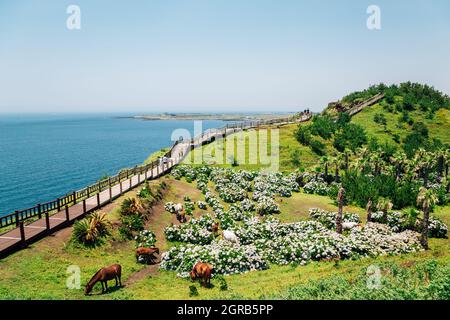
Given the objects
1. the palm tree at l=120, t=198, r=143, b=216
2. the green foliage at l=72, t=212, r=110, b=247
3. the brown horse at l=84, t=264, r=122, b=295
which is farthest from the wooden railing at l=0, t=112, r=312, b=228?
Answer: the brown horse at l=84, t=264, r=122, b=295

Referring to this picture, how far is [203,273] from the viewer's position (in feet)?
78.0

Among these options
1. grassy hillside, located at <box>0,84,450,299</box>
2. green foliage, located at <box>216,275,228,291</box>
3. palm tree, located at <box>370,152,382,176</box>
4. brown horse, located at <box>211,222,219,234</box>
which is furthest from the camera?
palm tree, located at <box>370,152,382,176</box>

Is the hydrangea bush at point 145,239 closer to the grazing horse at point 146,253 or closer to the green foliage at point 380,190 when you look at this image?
the grazing horse at point 146,253

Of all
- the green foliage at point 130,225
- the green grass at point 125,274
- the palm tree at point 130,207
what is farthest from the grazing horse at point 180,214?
the green foliage at point 130,225

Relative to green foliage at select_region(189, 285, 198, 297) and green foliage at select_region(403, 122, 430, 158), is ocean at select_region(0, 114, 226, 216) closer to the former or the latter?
green foliage at select_region(189, 285, 198, 297)

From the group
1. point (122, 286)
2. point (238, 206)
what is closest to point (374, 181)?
point (238, 206)

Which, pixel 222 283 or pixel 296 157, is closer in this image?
pixel 222 283

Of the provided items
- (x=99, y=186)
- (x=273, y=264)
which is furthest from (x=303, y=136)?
(x=273, y=264)

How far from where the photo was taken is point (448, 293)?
16391mm

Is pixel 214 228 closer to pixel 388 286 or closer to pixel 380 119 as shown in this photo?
pixel 388 286

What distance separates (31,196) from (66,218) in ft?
137

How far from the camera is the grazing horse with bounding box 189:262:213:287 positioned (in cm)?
2369

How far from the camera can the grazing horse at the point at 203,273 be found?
23.7m
